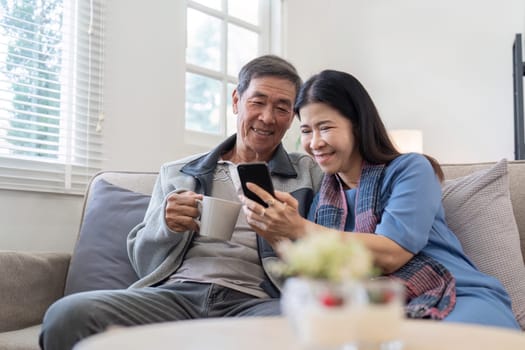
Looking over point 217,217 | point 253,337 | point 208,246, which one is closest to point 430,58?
point 208,246

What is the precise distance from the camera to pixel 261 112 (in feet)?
5.90

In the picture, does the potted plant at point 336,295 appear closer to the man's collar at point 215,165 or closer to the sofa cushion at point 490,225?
the sofa cushion at point 490,225

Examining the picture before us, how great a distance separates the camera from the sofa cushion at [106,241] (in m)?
1.82

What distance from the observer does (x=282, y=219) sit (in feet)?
4.40

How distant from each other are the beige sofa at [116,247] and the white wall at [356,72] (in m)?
0.37

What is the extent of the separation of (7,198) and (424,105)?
2.36m

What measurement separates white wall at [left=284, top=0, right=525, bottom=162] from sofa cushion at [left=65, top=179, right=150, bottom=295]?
197 cm

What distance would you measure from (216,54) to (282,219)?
216cm

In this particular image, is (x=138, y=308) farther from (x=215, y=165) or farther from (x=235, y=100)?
(x=235, y=100)

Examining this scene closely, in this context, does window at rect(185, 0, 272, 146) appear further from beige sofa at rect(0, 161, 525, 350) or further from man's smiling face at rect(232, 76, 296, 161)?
man's smiling face at rect(232, 76, 296, 161)

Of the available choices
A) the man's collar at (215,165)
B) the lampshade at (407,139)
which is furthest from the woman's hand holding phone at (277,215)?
the lampshade at (407,139)

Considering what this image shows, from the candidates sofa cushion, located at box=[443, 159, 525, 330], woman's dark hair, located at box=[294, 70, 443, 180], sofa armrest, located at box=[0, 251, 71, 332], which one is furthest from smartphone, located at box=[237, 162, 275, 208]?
sofa armrest, located at box=[0, 251, 71, 332]

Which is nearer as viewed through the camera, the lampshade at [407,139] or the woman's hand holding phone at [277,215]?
the woman's hand holding phone at [277,215]

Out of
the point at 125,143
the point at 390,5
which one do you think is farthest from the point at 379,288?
the point at 390,5
